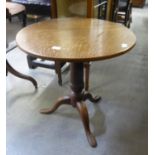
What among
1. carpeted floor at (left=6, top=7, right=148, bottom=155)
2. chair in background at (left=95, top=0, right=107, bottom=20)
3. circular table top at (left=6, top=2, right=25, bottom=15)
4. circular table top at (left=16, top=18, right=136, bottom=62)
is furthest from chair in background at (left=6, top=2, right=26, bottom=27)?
circular table top at (left=16, top=18, right=136, bottom=62)

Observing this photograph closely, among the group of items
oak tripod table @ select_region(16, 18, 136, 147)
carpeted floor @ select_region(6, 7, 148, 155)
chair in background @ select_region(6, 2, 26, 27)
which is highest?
chair in background @ select_region(6, 2, 26, 27)

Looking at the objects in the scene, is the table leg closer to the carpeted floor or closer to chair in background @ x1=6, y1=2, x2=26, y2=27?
the carpeted floor

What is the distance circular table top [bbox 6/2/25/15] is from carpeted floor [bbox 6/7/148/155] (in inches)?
31.9

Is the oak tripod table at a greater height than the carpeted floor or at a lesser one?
greater

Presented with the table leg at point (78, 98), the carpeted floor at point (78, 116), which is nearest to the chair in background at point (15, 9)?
the carpeted floor at point (78, 116)

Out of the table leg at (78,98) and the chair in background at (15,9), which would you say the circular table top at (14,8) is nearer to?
the chair in background at (15,9)

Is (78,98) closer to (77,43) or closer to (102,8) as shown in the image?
(77,43)

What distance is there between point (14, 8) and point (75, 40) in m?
2.09

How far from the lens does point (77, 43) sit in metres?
1.47

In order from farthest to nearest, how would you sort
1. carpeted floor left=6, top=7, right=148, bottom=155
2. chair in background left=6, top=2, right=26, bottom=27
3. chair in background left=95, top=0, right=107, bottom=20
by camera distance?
chair in background left=6, top=2, right=26, bottom=27 → chair in background left=95, top=0, right=107, bottom=20 → carpeted floor left=6, top=7, right=148, bottom=155

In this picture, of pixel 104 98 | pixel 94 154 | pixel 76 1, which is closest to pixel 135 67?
pixel 104 98

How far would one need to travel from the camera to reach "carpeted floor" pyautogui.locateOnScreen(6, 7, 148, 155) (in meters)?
1.67

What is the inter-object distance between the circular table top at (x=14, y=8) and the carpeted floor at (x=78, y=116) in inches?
31.9

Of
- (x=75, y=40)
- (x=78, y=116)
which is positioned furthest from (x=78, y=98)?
(x=75, y=40)
